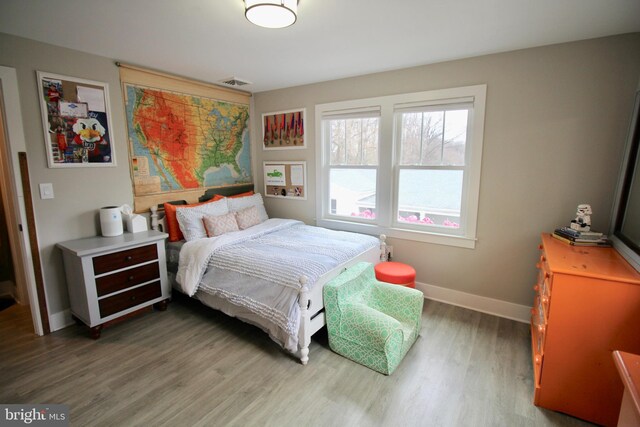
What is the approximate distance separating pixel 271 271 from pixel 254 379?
0.76 meters

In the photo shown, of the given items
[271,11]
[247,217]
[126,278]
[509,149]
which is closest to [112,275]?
[126,278]

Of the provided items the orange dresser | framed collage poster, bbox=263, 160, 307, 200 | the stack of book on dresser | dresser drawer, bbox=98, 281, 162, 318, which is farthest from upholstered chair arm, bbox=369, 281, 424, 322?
dresser drawer, bbox=98, 281, 162, 318

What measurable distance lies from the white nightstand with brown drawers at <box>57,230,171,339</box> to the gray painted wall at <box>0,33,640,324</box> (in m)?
0.29

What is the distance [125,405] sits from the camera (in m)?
1.87

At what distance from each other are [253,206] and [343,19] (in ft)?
7.91

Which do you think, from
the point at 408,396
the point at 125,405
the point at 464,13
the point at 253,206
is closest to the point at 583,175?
the point at 464,13

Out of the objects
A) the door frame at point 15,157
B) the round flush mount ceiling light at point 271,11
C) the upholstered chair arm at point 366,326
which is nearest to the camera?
the round flush mount ceiling light at point 271,11

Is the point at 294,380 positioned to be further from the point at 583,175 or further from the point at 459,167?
the point at 583,175

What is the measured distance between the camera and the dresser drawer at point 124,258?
250cm

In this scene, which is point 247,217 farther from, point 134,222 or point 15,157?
point 15,157

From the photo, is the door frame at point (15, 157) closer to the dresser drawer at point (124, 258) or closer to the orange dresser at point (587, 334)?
the dresser drawer at point (124, 258)

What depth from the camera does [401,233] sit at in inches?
132

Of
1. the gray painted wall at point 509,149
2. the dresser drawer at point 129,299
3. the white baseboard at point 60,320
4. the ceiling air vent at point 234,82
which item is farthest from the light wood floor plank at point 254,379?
the ceiling air vent at point 234,82

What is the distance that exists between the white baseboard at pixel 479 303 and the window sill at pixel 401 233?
51 centimetres
